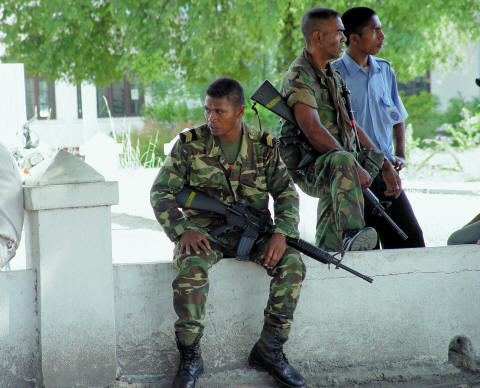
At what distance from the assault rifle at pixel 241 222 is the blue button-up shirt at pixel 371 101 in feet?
4.19

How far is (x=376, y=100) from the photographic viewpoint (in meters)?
4.66

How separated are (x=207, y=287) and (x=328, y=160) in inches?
45.5

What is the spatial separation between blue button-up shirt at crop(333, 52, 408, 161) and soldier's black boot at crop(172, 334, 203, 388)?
2028 millimetres

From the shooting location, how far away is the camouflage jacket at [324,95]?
419 cm

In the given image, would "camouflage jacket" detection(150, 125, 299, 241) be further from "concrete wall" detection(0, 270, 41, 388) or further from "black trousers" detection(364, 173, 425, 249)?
"black trousers" detection(364, 173, 425, 249)

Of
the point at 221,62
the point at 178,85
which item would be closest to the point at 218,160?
the point at 221,62

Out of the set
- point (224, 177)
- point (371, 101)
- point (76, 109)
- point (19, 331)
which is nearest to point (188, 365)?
point (19, 331)

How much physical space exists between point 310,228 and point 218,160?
11.9 feet

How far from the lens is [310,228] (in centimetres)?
711

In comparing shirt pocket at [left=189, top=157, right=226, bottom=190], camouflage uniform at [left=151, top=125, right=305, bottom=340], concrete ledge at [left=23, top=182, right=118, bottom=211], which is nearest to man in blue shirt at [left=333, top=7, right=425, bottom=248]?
camouflage uniform at [left=151, top=125, right=305, bottom=340]

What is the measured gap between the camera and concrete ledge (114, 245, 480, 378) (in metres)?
3.51

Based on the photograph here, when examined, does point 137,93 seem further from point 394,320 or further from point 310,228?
point 394,320

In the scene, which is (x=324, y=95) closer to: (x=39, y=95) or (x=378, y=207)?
(x=378, y=207)

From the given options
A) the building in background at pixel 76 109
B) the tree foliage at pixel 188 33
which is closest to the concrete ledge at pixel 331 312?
the tree foliage at pixel 188 33
